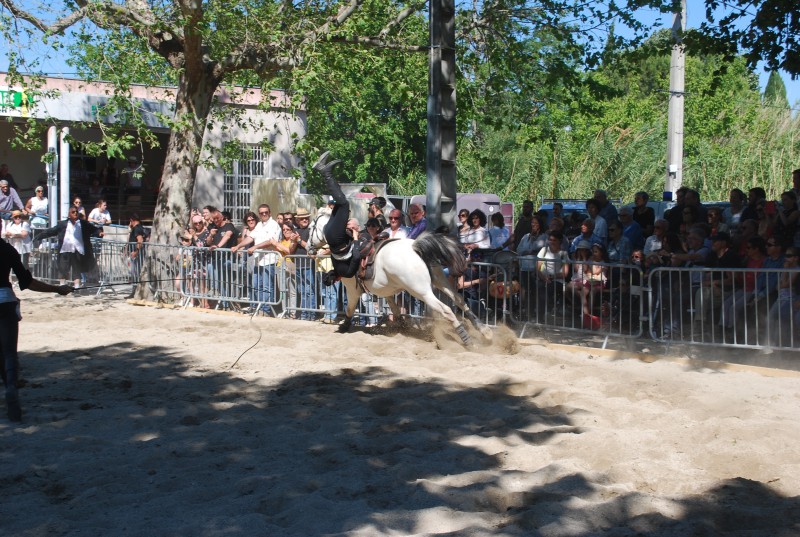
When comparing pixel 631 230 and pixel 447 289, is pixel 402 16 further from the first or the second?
pixel 447 289

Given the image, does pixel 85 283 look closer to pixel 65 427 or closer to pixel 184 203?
pixel 184 203

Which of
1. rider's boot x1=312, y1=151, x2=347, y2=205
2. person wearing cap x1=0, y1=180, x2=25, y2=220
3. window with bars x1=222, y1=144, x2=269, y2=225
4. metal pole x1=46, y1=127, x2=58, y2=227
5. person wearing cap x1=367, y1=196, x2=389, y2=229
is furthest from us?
window with bars x1=222, y1=144, x2=269, y2=225

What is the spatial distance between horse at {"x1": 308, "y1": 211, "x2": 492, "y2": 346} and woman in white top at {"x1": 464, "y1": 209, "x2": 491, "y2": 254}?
2190 millimetres

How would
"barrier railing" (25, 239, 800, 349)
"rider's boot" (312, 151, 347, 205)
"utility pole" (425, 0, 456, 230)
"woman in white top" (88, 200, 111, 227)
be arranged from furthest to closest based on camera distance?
"woman in white top" (88, 200, 111, 227)
"utility pole" (425, 0, 456, 230)
"rider's boot" (312, 151, 347, 205)
"barrier railing" (25, 239, 800, 349)

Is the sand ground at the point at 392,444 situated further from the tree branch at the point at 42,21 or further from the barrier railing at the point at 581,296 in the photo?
the tree branch at the point at 42,21

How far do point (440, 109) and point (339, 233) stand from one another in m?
2.19

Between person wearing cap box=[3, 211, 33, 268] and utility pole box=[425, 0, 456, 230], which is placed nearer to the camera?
utility pole box=[425, 0, 456, 230]

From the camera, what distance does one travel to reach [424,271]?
10609 millimetres

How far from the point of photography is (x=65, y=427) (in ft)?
22.6

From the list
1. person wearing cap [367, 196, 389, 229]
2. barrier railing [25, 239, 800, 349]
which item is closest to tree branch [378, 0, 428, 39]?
person wearing cap [367, 196, 389, 229]

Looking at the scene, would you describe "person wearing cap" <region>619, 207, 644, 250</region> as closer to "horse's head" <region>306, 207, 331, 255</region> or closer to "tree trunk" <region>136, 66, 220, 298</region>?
"horse's head" <region>306, 207, 331, 255</region>

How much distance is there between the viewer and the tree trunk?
15.3 meters

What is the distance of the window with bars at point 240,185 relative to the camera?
78.6ft

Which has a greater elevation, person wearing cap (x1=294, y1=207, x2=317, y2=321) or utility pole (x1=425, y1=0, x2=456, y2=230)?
utility pole (x1=425, y1=0, x2=456, y2=230)
